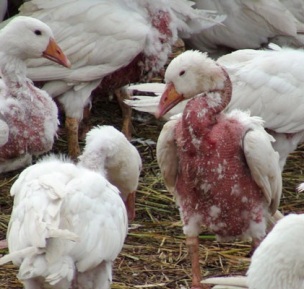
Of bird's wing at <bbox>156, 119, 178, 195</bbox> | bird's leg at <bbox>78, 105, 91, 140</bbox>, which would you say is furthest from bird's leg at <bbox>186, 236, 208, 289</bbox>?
bird's leg at <bbox>78, 105, 91, 140</bbox>

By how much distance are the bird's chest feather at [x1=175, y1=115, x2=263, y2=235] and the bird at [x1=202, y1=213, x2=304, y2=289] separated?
5.13 feet

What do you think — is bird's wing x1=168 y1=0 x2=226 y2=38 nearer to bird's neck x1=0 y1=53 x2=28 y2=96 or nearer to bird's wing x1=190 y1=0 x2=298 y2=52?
bird's wing x1=190 y1=0 x2=298 y2=52

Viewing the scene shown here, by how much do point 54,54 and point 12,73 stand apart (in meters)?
0.28

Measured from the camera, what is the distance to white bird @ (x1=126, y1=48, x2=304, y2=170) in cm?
832

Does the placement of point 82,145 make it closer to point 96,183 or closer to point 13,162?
point 13,162

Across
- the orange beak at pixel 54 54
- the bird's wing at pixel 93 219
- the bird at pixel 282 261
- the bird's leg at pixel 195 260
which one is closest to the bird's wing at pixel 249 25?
the orange beak at pixel 54 54

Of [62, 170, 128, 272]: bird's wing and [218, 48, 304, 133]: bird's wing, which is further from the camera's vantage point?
[218, 48, 304, 133]: bird's wing

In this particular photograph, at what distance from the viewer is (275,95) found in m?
8.36

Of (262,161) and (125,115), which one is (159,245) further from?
(125,115)

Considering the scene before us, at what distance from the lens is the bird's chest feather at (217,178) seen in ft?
23.9

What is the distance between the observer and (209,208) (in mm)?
7402

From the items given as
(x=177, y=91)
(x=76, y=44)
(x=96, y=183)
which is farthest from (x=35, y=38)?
(x=96, y=183)

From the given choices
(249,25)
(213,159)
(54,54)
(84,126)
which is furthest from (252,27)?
(213,159)

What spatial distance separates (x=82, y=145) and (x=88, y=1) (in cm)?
106
